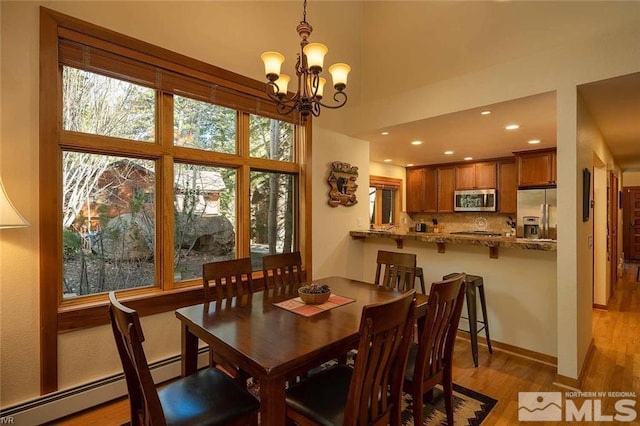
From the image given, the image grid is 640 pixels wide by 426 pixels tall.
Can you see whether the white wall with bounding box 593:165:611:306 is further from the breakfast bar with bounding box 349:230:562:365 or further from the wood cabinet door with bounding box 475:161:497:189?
the breakfast bar with bounding box 349:230:562:365

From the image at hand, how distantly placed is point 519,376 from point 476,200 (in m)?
3.84

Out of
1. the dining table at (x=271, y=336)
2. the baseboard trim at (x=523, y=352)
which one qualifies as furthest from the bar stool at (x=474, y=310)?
the dining table at (x=271, y=336)

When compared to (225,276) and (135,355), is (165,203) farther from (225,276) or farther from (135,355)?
(135,355)

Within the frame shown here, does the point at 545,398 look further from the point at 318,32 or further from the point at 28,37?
the point at 28,37

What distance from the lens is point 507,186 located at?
5.54m

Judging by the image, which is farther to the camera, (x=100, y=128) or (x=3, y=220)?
(x=100, y=128)

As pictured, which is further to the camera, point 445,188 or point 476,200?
point 445,188

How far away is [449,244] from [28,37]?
12.4 ft

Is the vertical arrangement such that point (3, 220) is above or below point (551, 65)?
below

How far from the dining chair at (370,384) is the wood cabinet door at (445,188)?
5219mm

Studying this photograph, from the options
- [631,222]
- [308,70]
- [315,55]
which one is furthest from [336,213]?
[631,222]

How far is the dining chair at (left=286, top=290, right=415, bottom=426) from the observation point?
1237 millimetres

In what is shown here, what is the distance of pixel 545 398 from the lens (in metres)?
2.29

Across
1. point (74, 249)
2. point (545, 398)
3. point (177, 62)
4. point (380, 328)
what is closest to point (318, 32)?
point (177, 62)
